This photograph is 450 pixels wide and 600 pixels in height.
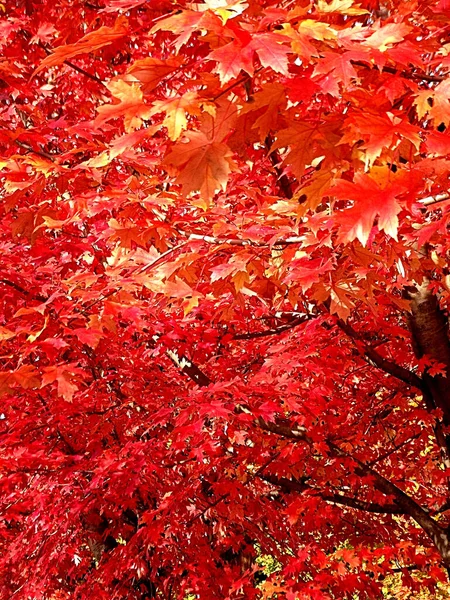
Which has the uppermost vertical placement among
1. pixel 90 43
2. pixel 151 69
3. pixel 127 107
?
pixel 90 43

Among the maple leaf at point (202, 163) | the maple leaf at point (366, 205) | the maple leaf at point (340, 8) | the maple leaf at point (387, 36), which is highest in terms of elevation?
the maple leaf at point (340, 8)

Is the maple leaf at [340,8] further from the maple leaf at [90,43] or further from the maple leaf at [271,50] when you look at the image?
the maple leaf at [90,43]

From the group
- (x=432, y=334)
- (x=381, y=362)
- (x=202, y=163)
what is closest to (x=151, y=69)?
(x=202, y=163)

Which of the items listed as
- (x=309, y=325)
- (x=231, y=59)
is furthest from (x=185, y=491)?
(x=231, y=59)

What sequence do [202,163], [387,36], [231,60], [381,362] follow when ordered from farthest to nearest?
1. [381,362]
2. [202,163]
3. [387,36]
4. [231,60]

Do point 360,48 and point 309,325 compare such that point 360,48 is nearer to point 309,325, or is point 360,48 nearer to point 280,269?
point 280,269

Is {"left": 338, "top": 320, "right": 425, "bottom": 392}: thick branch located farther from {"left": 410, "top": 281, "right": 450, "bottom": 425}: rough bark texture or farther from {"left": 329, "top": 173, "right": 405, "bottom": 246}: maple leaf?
{"left": 329, "top": 173, "right": 405, "bottom": 246}: maple leaf

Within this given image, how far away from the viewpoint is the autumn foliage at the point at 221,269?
5.98ft

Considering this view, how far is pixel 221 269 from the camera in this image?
107 inches

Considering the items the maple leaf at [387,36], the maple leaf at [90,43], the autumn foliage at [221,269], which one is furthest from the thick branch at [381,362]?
the maple leaf at [90,43]

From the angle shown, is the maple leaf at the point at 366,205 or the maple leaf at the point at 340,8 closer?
the maple leaf at the point at 366,205

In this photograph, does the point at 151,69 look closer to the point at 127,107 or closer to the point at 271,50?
the point at 127,107

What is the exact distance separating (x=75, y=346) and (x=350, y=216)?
397 cm

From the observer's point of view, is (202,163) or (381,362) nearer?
(202,163)
